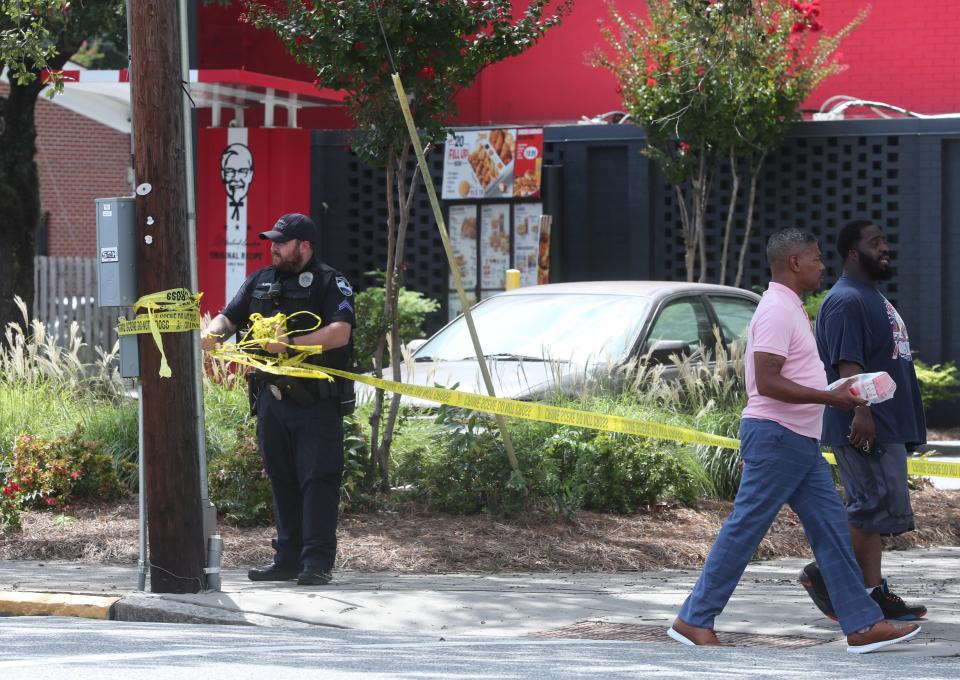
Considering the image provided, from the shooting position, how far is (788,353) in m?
6.32

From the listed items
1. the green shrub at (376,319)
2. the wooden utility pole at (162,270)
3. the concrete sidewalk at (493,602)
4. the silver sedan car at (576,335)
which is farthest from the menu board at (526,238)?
the wooden utility pole at (162,270)

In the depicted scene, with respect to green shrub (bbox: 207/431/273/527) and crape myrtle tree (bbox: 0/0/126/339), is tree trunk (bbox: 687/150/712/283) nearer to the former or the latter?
crape myrtle tree (bbox: 0/0/126/339)

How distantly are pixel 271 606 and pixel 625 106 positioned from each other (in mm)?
9913

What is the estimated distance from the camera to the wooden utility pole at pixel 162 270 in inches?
297

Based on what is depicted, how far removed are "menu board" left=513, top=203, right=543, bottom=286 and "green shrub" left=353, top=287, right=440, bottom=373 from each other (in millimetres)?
1087

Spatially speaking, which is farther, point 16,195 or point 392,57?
point 16,195

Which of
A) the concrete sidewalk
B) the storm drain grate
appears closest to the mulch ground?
the concrete sidewalk

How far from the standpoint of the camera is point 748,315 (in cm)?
1225

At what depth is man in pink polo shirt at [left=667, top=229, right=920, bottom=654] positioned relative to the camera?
6273 mm

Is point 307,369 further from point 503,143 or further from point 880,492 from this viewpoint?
point 503,143

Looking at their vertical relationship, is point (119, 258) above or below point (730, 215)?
below

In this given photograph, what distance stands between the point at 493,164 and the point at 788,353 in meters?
11.0

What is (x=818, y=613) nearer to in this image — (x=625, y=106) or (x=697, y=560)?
(x=697, y=560)

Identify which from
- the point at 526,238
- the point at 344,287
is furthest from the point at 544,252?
the point at 344,287
